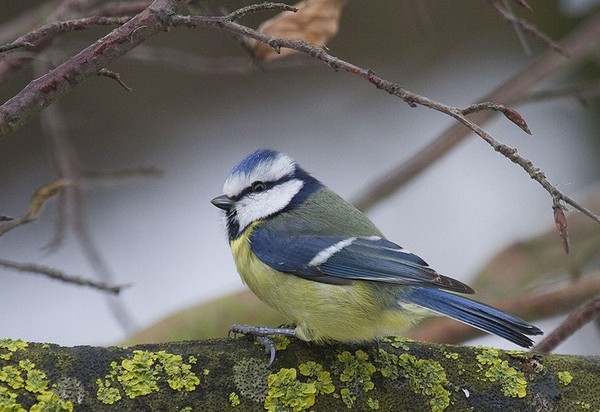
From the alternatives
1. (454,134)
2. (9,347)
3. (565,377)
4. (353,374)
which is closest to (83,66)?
(9,347)

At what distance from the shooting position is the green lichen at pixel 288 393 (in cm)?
148

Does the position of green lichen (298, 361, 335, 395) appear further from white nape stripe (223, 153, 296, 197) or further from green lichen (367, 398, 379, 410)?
white nape stripe (223, 153, 296, 197)

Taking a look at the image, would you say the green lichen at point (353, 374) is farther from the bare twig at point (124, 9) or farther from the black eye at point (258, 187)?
the bare twig at point (124, 9)

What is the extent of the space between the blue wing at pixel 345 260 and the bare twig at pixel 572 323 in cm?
22

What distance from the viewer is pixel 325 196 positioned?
2.10 metres

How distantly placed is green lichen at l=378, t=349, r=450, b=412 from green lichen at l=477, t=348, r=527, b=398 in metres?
0.08

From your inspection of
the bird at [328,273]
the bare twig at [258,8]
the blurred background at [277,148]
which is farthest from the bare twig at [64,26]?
the blurred background at [277,148]

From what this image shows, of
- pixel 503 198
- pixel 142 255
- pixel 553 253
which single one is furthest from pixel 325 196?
pixel 503 198

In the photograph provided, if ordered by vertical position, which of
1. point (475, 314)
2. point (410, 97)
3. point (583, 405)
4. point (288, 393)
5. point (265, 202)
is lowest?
point (583, 405)

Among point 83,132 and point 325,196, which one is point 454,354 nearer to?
point 325,196

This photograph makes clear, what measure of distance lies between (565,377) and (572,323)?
0.58 ft

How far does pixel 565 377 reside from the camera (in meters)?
1.62

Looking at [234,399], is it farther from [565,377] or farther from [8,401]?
[565,377]

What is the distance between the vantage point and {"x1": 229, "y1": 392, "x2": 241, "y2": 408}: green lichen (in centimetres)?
146
